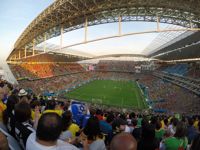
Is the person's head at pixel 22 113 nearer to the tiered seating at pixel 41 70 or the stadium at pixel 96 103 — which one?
the stadium at pixel 96 103

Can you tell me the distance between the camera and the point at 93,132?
4129 mm

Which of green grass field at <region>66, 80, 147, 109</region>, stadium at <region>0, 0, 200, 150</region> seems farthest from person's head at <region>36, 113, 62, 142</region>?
green grass field at <region>66, 80, 147, 109</region>

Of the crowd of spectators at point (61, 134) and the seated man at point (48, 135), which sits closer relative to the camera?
the crowd of spectators at point (61, 134)

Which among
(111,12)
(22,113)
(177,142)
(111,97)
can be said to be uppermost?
(111,12)

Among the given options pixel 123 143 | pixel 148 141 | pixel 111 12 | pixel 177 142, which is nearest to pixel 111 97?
pixel 111 12

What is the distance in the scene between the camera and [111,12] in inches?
986

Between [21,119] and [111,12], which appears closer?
[21,119]

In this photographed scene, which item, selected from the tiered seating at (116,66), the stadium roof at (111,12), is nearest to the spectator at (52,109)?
the stadium roof at (111,12)

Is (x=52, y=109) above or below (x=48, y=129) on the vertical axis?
below

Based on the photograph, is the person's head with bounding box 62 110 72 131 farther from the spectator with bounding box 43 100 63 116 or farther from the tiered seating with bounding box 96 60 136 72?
the tiered seating with bounding box 96 60 136 72

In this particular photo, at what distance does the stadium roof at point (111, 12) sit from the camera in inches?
901

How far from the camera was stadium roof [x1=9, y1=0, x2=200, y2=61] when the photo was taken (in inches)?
901

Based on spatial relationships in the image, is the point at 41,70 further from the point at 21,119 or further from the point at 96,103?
the point at 21,119

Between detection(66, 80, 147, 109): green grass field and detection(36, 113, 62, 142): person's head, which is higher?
detection(36, 113, 62, 142): person's head
